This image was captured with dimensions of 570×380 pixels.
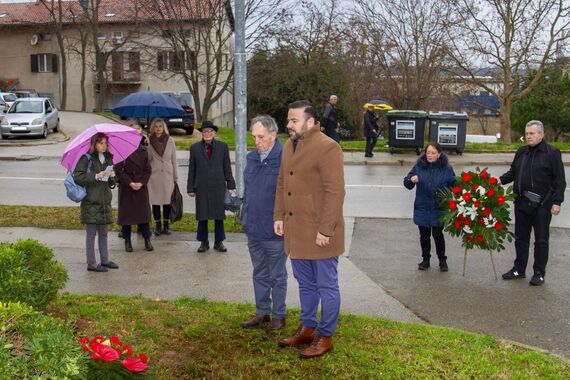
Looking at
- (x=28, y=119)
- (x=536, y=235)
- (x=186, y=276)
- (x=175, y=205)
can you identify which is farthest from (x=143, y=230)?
(x=28, y=119)

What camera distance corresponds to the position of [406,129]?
20.9 meters

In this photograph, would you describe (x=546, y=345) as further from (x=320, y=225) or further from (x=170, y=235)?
(x=170, y=235)

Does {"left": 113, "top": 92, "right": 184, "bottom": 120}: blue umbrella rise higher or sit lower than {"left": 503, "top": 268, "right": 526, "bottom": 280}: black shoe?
higher

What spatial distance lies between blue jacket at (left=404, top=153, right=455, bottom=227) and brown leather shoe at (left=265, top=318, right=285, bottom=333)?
2.94 meters

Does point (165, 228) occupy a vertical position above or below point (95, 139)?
below

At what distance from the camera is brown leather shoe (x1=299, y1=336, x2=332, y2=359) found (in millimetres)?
5043

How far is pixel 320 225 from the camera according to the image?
4.96 m

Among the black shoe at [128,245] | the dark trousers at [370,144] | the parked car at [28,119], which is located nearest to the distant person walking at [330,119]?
the dark trousers at [370,144]

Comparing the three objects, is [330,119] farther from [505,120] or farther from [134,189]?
[505,120]

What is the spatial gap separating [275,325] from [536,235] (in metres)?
3.52

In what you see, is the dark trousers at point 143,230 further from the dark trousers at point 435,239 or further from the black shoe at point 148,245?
the dark trousers at point 435,239

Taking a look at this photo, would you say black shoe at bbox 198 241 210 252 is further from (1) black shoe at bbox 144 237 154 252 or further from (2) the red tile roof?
(2) the red tile roof

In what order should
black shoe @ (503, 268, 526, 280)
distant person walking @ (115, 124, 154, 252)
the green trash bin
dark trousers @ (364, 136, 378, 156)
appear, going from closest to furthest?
1. black shoe @ (503, 268, 526, 280)
2. distant person walking @ (115, 124, 154, 252)
3. dark trousers @ (364, 136, 378, 156)
4. the green trash bin

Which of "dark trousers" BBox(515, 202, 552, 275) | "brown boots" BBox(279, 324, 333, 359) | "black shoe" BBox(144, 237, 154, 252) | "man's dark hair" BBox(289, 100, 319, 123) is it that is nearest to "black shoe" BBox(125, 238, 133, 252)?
"black shoe" BBox(144, 237, 154, 252)
